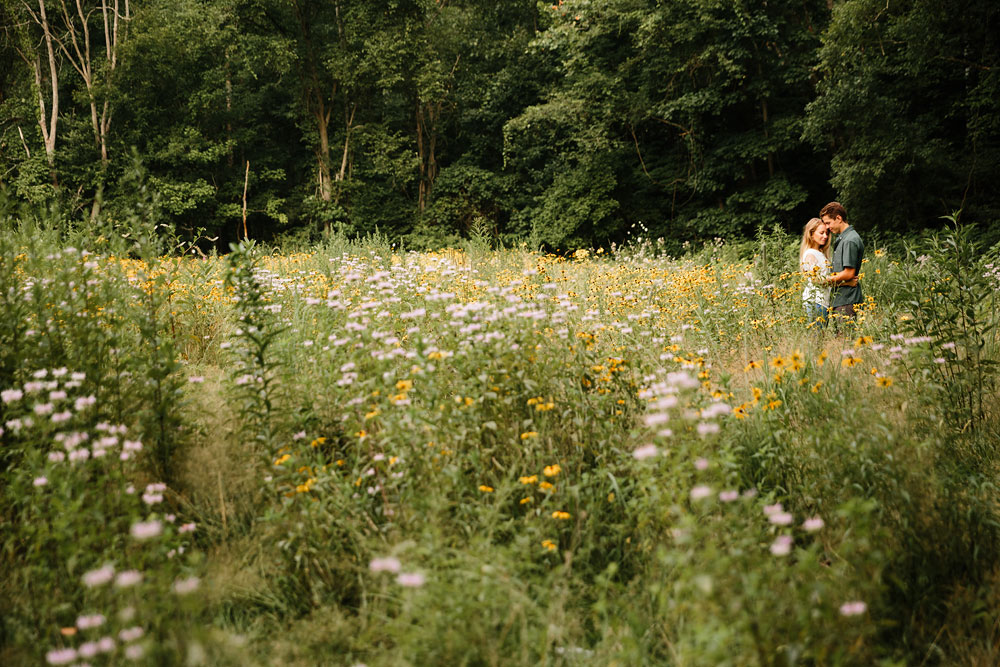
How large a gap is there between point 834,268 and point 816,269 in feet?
3.85

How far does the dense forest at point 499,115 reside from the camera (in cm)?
1258

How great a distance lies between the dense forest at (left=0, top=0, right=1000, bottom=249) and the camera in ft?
41.3

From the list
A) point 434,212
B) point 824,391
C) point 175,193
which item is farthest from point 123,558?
point 175,193

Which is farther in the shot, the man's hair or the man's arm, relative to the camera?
the man's hair

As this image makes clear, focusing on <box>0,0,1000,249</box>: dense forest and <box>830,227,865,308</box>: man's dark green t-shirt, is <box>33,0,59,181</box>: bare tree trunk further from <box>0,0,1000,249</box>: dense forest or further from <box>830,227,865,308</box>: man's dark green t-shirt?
<box>830,227,865,308</box>: man's dark green t-shirt

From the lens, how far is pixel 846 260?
5.82 m

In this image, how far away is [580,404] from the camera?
3.04 meters

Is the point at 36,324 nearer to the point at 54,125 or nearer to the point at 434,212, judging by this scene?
the point at 434,212

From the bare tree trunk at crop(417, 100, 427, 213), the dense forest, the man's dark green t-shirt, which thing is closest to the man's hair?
the man's dark green t-shirt

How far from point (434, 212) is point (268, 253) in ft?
47.8

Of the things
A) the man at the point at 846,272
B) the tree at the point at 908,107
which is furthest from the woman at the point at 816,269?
the tree at the point at 908,107

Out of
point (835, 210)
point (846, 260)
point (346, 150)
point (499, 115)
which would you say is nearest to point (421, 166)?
point (346, 150)

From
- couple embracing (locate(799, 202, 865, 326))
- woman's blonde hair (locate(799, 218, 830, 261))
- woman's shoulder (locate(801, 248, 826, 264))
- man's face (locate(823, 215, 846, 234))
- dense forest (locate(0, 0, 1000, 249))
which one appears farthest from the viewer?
dense forest (locate(0, 0, 1000, 249))

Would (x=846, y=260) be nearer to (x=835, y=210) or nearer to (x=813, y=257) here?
(x=813, y=257)
